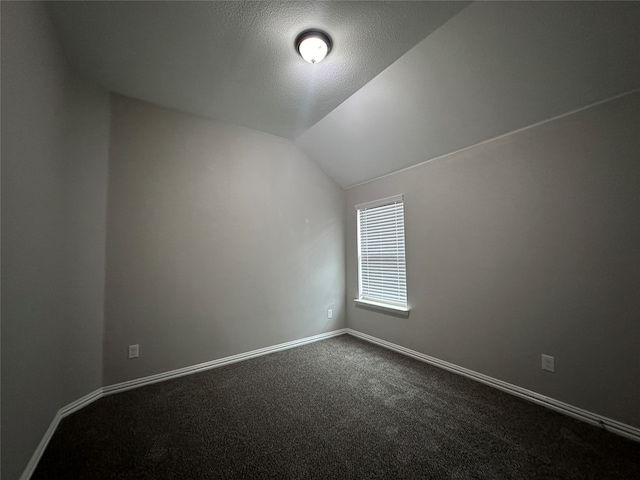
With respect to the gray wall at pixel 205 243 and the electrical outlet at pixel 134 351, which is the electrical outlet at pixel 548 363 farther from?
the electrical outlet at pixel 134 351

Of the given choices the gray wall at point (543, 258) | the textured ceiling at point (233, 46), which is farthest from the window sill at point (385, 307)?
the textured ceiling at point (233, 46)

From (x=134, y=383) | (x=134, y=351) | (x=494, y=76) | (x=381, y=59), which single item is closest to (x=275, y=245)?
(x=134, y=351)

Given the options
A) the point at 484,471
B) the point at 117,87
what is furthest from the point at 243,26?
the point at 484,471

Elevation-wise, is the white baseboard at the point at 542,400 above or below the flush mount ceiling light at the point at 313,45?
below

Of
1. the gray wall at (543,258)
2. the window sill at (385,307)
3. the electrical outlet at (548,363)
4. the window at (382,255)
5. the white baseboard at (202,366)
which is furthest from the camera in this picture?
the window at (382,255)

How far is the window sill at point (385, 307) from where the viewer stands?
297 cm

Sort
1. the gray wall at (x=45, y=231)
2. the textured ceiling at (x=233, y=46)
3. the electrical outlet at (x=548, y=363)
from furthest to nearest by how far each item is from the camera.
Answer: the electrical outlet at (x=548, y=363), the textured ceiling at (x=233, y=46), the gray wall at (x=45, y=231)

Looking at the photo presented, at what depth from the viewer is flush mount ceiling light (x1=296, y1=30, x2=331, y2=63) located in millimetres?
1696

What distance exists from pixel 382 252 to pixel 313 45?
7.85 ft

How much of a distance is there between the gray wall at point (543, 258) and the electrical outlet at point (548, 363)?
4cm

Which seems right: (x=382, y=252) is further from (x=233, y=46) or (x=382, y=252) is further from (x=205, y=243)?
(x=233, y=46)

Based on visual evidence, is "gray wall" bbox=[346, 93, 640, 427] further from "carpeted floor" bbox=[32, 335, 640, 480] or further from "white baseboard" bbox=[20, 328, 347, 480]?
"white baseboard" bbox=[20, 328, 347, 480]

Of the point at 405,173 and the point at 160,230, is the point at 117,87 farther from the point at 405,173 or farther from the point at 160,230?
the point at 405,173

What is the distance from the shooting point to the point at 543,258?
199 cm
